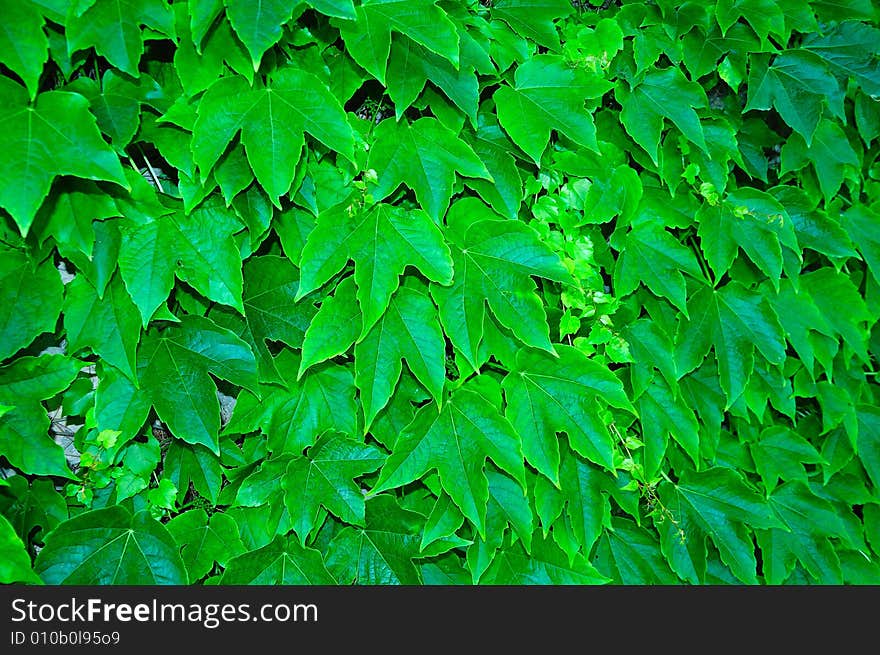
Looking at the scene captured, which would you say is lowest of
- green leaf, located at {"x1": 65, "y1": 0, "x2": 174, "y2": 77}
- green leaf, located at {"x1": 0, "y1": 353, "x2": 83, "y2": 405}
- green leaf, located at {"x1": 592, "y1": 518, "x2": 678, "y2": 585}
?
green leaf, located at {"x1": 592, "y1": 518, "x2": 678, "y2": 585}

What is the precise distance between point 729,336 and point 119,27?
5.40ft

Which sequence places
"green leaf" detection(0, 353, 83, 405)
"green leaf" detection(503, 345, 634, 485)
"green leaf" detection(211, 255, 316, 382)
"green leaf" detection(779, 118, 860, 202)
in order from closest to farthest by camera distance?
"green leaf" detection(0, 353, 83, 405) < "green leaf" detection(211, 255, 316, 382) < "green leaf" detection(503, 345, 634, 485) < "green leaf" detection(779, 118, 860, 202)

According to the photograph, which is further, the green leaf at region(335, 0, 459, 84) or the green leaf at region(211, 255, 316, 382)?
the green leaf at region(211, 255, 316, 382)

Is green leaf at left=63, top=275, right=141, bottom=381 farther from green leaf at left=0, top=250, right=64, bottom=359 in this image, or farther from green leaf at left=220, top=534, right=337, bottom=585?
green leaf at left=220, top=534, right=337, bottom=585

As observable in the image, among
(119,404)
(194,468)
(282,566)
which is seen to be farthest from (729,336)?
(119,404)

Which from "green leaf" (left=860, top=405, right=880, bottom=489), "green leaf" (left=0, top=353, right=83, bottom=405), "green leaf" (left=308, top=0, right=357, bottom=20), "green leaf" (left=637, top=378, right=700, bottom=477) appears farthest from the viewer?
"green leaf" (left=860, top=405, right=880, bottom=489)

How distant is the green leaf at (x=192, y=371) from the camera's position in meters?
1.55

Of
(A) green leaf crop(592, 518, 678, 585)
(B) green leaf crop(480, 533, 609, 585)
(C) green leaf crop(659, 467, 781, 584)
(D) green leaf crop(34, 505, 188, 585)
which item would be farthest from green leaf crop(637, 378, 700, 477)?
(D) green leaf crop(34, 505, 188, 585)

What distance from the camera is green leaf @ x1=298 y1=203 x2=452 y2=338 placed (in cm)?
152

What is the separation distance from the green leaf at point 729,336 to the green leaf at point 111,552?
1366 mm

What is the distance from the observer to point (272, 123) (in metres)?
1.44

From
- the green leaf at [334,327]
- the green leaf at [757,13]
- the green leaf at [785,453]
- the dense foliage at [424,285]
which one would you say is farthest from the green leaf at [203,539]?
the green leaf at [757,13]

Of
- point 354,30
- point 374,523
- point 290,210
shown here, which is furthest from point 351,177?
point 374,523

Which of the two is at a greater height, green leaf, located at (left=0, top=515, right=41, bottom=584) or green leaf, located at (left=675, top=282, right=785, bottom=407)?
green leaf, located at (left=0, top=515, right=41, bottom=584)
